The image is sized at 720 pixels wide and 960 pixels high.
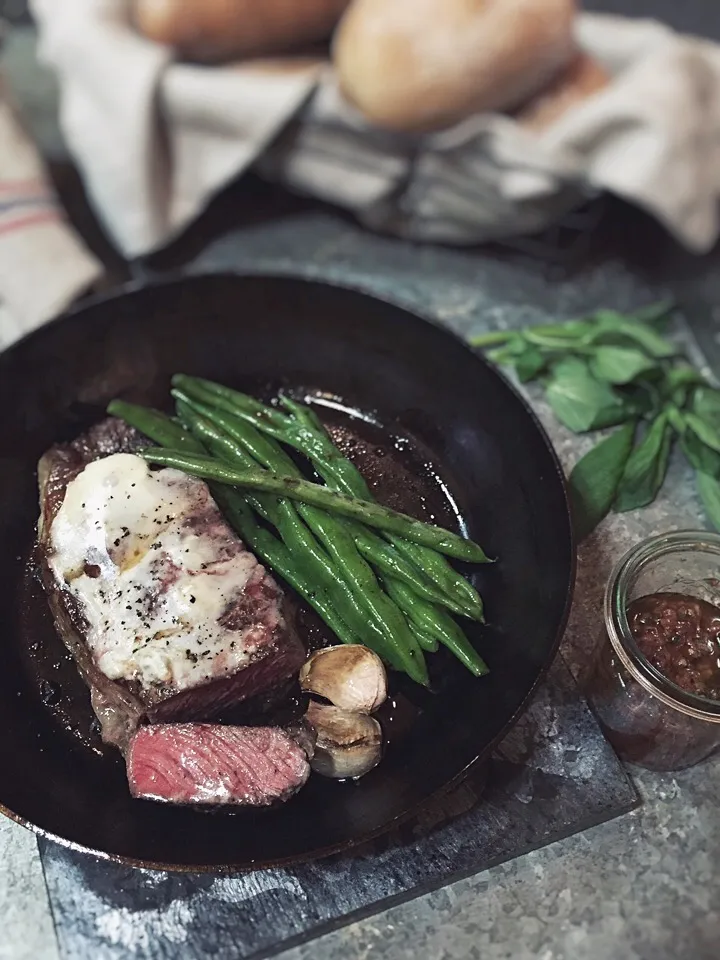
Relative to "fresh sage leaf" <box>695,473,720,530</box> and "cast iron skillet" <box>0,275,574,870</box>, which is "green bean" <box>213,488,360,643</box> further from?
"fresh sage leaf" <box>695,473,720,530</box>

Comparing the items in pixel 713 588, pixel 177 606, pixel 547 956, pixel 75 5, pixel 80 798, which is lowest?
pixel 547 956

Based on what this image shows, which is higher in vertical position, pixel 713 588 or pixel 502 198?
pixel 502 198

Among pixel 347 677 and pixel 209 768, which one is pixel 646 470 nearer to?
pixel 347 677

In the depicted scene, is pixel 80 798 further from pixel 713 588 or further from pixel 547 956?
pixel 713 588

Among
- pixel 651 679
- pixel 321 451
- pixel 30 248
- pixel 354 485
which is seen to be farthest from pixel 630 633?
pixel 30 248

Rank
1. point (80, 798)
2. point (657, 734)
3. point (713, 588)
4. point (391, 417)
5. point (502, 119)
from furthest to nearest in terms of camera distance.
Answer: point (502, 119) < point (391, 417) < point (713, 588) < point (657, 734) < point (80, 798)

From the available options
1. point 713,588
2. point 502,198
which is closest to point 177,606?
point 713,588

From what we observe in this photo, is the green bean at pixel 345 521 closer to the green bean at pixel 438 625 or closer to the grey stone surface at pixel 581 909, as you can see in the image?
the green bean at pixel 438 625

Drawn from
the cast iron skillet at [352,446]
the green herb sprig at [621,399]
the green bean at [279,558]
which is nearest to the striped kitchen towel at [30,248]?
the cast iron skillet at [352,446]
